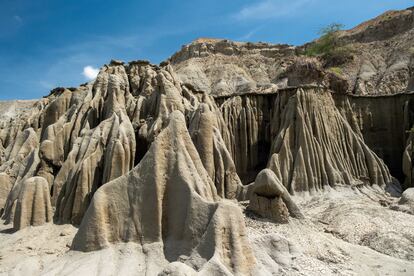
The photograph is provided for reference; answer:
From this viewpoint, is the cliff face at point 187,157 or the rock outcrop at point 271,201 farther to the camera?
the rock outcrop at point 271,201

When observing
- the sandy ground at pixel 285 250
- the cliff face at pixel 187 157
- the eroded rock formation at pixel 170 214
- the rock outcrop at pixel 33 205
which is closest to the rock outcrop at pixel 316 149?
the cliff face at pixel 187 157

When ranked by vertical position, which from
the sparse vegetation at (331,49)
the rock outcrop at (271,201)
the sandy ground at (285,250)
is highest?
the sparse vegetation at (331,49)

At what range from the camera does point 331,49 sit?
52875 millimetres

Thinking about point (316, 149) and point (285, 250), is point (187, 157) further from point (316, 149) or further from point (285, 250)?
point (316, 149)

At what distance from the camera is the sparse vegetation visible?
161 feet

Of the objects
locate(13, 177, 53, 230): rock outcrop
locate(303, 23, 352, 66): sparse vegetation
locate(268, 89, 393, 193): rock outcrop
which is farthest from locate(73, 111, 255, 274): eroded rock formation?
locate(303, 23, 352, 66): sparse vegetation

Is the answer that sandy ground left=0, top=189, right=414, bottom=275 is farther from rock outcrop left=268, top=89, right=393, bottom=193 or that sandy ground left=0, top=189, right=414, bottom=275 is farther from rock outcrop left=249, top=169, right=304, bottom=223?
rock outcrop left=268, top=89, right=393, bottom=193

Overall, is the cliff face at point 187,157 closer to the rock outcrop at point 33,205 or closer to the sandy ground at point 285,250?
the rock outcrop at point 33,205

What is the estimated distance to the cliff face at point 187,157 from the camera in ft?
40.3

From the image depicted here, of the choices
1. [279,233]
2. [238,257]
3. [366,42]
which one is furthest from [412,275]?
[366,42]

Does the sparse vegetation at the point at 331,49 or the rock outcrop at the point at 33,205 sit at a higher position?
the sparse vegetation at the point at 331,49

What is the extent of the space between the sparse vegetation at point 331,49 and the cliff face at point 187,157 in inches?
351

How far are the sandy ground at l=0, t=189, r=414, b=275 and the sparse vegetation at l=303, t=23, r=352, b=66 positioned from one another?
33.0 metres

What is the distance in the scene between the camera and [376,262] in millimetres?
Answer: 13727
